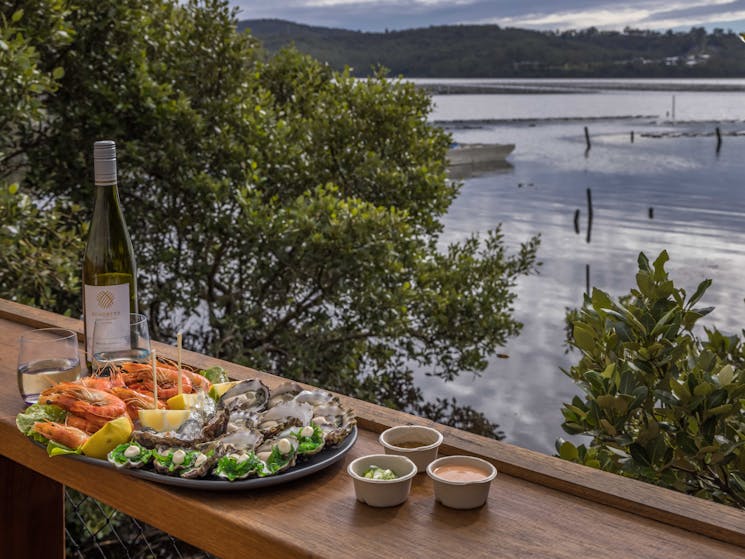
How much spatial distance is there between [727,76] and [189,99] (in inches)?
2746

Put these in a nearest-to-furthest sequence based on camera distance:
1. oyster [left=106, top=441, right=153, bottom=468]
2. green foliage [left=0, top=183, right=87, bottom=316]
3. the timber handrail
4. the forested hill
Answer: the timber handrail, oyster [left=106, top=441, right=153, bottom=468], green foliage [left=0, top=183, right=87, bottom=316], the forested hill

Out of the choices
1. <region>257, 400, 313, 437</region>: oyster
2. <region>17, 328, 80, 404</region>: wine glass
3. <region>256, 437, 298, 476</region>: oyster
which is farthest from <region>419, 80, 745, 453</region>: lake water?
<region>256, 437, 298, 476</region>: oyster

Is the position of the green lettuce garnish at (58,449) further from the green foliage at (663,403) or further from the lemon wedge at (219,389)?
the green foliage at (663,403)

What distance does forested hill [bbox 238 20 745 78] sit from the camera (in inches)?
1444

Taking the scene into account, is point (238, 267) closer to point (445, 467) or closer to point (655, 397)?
point (655, 397)

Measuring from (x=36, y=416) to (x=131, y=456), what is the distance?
0.88 feet

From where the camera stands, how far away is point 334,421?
3.95 ft

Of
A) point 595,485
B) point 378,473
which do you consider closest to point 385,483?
point 378,473

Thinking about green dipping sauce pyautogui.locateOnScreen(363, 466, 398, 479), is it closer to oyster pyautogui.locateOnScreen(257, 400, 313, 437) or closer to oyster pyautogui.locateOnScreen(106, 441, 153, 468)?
oyster pyautogui.locateOnScreen(257, 400, 313, 437)

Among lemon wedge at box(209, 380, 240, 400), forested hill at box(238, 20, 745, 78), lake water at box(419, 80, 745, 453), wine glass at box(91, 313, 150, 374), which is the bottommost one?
lake water at box(419, 80, 745, 453)

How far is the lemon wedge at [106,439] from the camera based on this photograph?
3.75 feet

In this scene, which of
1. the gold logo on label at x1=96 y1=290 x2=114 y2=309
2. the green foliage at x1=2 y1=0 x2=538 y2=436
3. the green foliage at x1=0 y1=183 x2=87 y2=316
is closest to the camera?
the gold logo on label at x1=96 y1=290 x2=114 y2=309

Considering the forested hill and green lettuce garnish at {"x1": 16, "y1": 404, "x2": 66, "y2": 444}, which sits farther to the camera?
the forested hill

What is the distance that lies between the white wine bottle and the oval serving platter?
1.21 ft
